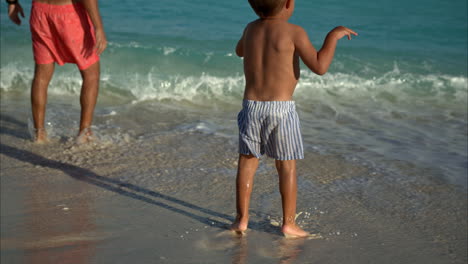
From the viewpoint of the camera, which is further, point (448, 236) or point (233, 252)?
point (448, 236)

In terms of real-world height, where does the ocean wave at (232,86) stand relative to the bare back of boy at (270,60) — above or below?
below

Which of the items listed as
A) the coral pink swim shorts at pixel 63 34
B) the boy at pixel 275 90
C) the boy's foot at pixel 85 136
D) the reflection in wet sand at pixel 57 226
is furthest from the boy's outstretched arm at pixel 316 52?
the boy's foot at pixel 85 136

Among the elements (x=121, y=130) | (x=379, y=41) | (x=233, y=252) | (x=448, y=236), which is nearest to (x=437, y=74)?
(x=379, y=41)

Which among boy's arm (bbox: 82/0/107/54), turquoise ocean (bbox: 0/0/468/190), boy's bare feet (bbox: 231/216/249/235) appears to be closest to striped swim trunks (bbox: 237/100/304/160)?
boy's bare feet (bbox: 231/216/249/235)

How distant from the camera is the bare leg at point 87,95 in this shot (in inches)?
177

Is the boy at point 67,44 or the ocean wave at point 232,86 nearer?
the boy at point 67,44

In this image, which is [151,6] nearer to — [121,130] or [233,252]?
[121,130]

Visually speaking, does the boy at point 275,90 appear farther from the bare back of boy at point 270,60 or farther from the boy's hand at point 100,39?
the boy's hand at point 100,39

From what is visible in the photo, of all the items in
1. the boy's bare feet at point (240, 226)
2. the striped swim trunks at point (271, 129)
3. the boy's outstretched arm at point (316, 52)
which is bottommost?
the boy's bare feet at point (240, 226)

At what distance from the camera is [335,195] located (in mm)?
3639

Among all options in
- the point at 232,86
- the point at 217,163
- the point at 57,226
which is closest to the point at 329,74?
the point at 232,86

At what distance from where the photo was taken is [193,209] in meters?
3.36

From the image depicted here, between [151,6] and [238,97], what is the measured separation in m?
5.20

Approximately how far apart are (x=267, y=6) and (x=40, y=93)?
2377 millimetres
